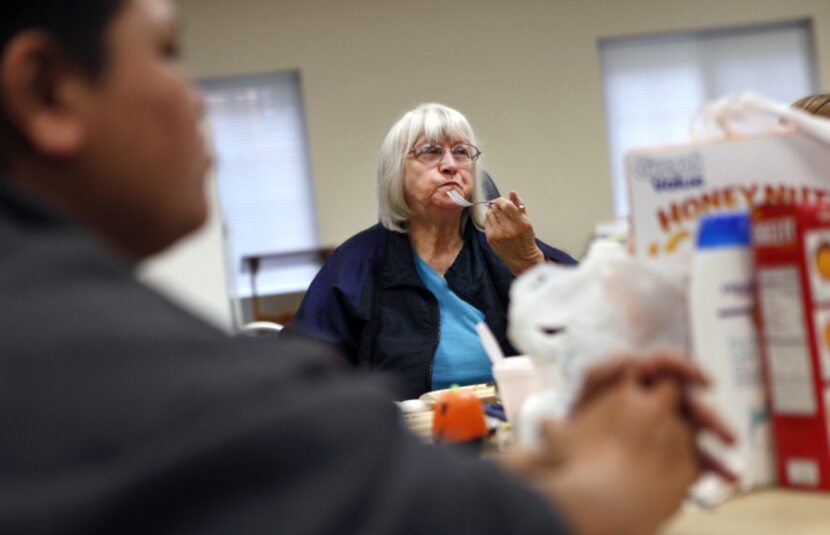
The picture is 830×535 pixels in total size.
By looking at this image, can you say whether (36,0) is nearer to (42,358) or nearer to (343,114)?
(42,358)

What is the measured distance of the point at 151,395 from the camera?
1.16 feet

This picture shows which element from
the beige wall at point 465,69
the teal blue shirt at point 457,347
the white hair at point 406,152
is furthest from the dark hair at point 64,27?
the beige wall at point 465,69

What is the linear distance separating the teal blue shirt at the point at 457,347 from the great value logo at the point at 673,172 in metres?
1.04

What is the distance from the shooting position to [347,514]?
367 mm

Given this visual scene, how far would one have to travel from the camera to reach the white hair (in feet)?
7.44

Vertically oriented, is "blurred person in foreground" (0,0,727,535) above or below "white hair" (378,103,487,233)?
below

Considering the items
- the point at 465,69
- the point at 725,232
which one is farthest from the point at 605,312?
the point at 465,69

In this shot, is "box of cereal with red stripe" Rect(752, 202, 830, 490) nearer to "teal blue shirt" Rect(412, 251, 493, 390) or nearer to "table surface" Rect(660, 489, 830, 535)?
"table surface" Rect(660, 489, 830, 535)

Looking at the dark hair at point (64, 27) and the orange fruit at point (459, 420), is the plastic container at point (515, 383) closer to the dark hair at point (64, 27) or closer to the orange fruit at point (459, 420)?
the orange fruit at point (459, 420)

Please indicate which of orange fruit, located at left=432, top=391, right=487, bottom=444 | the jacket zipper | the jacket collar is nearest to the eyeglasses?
the jacket collar

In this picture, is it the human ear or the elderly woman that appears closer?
the human ear

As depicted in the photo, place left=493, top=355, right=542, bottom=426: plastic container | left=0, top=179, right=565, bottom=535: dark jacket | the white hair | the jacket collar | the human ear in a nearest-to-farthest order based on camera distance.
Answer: left=0, top=179, right=565, bottom=535: dark jacket, the human ear, left=493, top=355, right=542, bottom=426: plastic container, the jacket collar, the white hair

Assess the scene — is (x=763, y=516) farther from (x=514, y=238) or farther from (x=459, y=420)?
(x=514, y=238)

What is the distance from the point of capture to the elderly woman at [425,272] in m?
1.92
